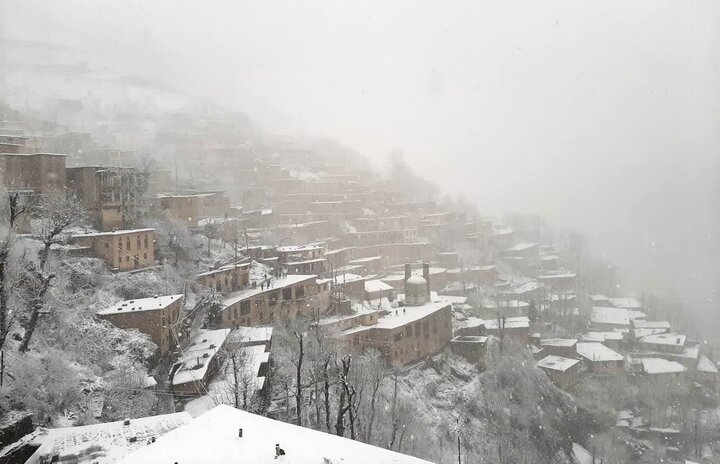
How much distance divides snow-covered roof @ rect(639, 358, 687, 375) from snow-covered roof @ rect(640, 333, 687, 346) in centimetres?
321

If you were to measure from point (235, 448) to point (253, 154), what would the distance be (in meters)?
67.5

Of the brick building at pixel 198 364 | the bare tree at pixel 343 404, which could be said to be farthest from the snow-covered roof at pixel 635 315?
the bare tree at pixel 343 404

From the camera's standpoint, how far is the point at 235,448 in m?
9.91

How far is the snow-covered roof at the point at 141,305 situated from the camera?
2427 centimetres

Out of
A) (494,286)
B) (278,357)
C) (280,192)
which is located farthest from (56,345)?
(494,286)

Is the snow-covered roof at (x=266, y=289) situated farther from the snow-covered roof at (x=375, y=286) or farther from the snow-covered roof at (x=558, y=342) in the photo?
the snow-covered roof at (x=558, y=342)

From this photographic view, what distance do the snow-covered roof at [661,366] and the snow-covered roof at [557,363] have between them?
9.65 meters

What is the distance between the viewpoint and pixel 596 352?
48.8m

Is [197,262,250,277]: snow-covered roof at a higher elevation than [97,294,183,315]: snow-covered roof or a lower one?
higher

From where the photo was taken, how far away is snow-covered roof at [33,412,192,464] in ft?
50.1

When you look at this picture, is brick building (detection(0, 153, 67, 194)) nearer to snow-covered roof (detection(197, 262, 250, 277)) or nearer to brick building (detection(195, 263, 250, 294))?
snow-covered roof (detection(197, 262, 250, 277))

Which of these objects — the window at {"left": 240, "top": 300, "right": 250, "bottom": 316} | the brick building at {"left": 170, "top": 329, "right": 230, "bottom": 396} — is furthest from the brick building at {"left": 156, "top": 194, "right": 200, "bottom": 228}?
the brick building at {"left": 170, "top": 329, "right": 230, "bottom": 396}

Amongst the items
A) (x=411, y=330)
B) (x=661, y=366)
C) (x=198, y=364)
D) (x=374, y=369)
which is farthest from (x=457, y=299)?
(x=198, y=364)

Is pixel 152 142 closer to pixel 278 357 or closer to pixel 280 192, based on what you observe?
pixel 280 192
